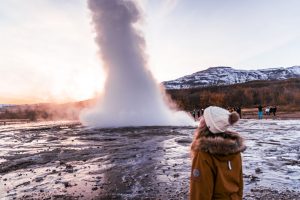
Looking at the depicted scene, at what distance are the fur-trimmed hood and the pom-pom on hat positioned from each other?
0.21ft

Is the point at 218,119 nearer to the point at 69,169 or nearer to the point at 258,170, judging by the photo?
the point at 258,170

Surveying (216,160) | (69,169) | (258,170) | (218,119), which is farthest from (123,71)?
(216,160)

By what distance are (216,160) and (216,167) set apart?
0.06 m

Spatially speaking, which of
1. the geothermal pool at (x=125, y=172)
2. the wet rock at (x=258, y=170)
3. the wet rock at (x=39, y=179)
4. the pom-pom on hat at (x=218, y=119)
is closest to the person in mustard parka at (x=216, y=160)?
the pom-pom on hat at (x=218, y=119)

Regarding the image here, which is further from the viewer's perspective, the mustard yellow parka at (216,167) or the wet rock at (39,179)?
the wet rock at (39,179)

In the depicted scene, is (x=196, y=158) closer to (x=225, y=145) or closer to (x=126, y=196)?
(x=225, y=145)

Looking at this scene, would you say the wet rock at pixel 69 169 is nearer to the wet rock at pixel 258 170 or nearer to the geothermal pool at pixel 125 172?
the geothermal pool at pixel 125 172

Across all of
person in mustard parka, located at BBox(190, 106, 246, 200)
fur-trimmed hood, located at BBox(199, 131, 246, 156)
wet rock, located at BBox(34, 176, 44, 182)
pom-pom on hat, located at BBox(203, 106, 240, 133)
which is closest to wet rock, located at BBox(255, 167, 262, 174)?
wet rock, located at BBox(34, 176, 44, 182)

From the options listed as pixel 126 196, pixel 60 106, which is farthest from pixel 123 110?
pixel 60 106

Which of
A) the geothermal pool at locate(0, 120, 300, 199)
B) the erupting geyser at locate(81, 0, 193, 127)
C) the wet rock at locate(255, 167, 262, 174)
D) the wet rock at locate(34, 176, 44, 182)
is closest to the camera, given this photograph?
the geothermal pool at locate(0, 120, 300, 199)

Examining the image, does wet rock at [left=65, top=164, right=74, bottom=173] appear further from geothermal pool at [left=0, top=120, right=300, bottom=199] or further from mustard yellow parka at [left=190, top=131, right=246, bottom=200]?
mustard yellow parka at [left=190, top=131, right=246, bottom=200]

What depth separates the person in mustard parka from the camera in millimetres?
3131

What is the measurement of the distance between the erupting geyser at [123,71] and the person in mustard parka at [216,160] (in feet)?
101

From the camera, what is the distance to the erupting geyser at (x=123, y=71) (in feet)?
116
